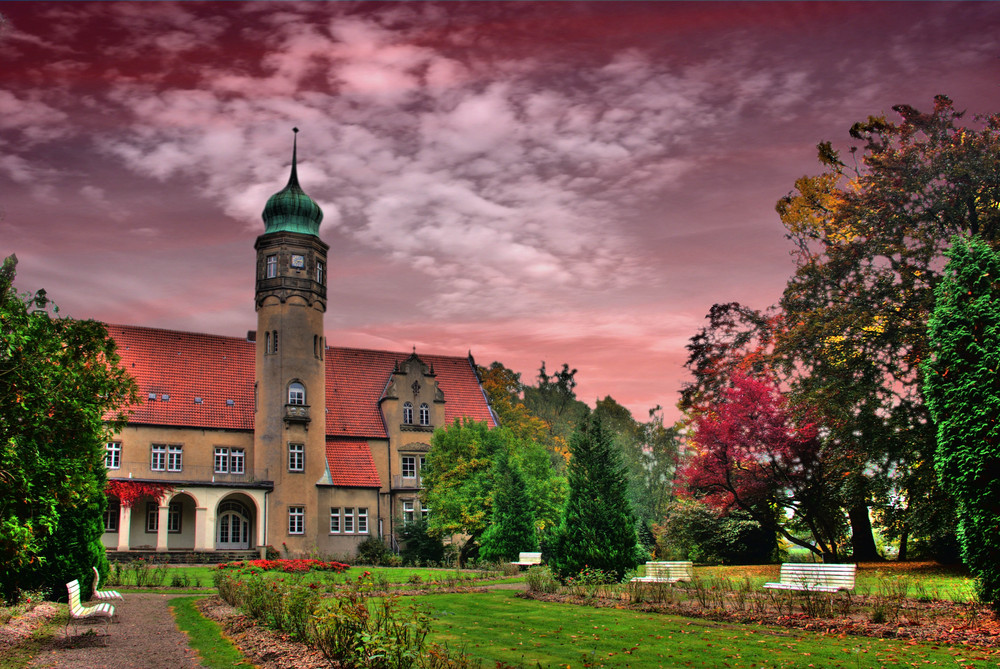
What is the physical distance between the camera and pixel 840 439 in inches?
990

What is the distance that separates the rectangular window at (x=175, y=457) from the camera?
42125 millimetres

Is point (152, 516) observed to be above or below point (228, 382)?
below

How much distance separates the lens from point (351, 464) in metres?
45.7

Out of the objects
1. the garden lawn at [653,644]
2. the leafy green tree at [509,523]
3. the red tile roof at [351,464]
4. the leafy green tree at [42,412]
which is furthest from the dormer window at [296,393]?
the garden lawn at [653,644]

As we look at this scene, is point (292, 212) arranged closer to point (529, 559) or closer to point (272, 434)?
point (272, 434)

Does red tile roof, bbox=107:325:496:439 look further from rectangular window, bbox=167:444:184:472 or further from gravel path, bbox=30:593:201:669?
gravel path, bbox=30:593:201:669

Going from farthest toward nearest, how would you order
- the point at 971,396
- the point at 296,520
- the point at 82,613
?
1. the point at 296,520
2. the point at 971,396
3. the point at 82,613

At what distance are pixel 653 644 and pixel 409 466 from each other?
36.0 meters

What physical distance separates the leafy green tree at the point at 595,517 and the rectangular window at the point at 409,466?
966 inches

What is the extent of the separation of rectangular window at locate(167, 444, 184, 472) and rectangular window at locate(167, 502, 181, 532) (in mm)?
1944

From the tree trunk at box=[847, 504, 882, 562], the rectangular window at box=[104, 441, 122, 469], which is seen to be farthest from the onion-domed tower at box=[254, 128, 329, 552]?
the tree trunk at box=[847, 504, 882, 562]

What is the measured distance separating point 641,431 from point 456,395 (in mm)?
24722

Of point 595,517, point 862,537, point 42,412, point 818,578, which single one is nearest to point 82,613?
point 42,412

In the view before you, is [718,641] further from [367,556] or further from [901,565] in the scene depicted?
[367,556]
